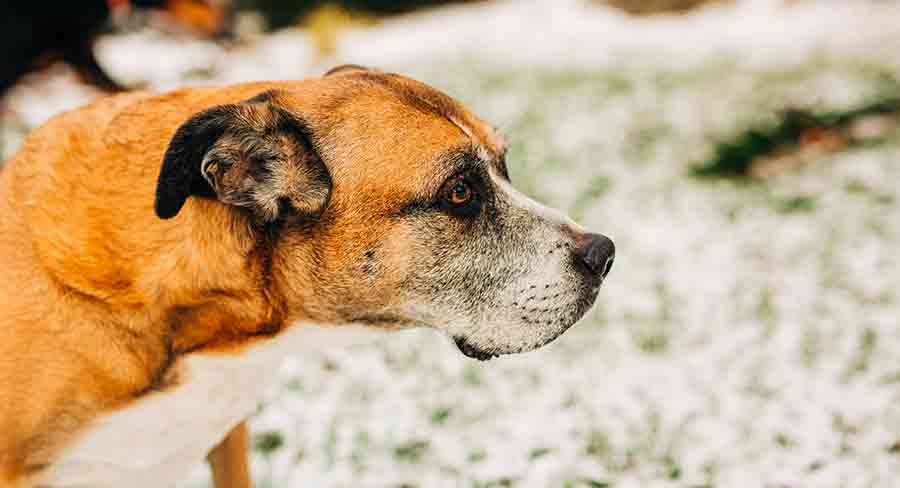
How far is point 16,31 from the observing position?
27.6ft

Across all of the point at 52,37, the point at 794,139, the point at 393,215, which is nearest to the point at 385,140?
the point at 393,215

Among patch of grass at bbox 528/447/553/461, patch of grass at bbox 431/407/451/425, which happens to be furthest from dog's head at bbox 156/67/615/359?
patch of grass at bbox 431/407/451/425

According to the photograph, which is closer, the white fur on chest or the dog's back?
the dog's back

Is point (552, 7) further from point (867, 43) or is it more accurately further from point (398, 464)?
point (398, 464)

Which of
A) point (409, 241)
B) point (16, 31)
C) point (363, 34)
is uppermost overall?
point (409, 241)

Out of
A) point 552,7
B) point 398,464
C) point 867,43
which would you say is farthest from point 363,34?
point 398,464

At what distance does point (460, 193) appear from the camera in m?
2.80

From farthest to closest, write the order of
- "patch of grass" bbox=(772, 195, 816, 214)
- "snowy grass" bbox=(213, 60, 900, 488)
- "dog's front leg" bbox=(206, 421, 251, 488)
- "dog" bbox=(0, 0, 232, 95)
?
"dog" bbox=(0, 0, 232, 95) < "patch of grass" bbox=(772, 195, 816, 214) < "snowy grass" bbox=(213, 60, 900, 488) < "dog's front leg" bbox=(206, 421, 251, 488)

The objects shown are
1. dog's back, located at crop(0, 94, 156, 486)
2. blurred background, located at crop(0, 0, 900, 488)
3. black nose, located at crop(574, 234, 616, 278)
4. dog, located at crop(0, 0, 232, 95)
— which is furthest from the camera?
dog, located at crop(0, 0, 232, 95)

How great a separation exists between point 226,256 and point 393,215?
1.81 ft

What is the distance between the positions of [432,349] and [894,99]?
645 centimetres

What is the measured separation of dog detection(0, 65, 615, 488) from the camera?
2514mm

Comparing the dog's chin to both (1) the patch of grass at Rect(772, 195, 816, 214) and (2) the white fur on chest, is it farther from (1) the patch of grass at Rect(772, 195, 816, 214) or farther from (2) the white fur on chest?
(1) the patch of grass at Rect(772, 195, 816, 214)

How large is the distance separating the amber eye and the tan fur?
0.12 meters
